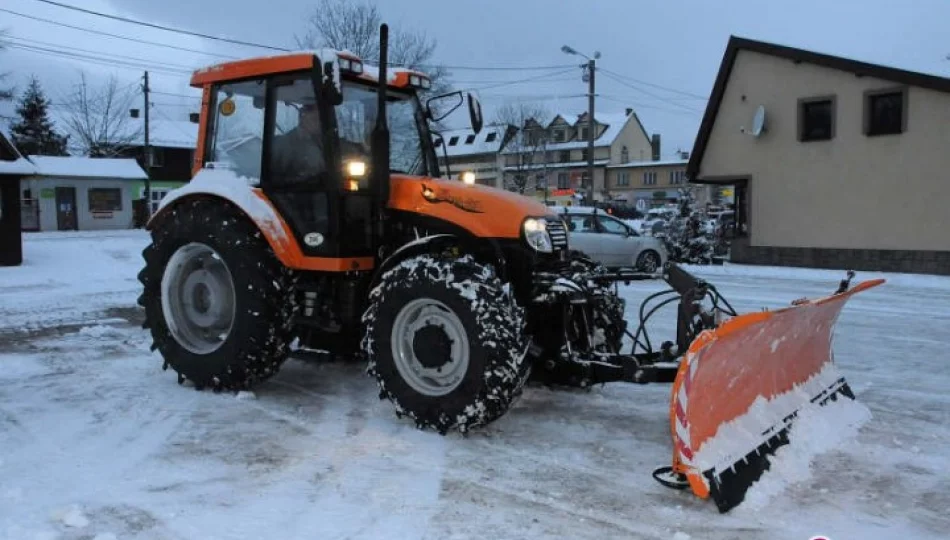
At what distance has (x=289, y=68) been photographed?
570 cm

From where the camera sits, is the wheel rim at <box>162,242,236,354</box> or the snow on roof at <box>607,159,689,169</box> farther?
the snow on roof at <box>607,159,689,169</box>

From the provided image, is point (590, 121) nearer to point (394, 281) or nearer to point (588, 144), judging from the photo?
point (588, 144)

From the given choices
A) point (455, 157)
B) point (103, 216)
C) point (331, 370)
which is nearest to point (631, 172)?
point (455, 157)

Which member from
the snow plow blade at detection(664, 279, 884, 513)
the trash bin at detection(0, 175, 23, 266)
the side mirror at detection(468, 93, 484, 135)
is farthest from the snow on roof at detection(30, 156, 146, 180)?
the snow plow blade at detection(664, 279, 884, 513)

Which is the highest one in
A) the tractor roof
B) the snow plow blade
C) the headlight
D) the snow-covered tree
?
the snow-covered tree

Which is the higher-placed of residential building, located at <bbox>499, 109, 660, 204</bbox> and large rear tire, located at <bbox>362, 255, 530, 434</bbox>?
residential building, located at <bbox>499, 109, 660, 204</bbox>

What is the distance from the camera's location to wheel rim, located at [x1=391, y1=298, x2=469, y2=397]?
16.4 ft

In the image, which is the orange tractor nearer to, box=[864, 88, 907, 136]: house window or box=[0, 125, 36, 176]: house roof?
box=[0, 125, 36, 176]: house roof

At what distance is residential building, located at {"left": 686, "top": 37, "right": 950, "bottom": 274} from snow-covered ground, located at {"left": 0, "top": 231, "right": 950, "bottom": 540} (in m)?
13.0

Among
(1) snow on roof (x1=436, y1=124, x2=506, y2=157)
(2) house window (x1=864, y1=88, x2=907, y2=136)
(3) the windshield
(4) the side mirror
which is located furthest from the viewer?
(1) snow on roof (x1=436, y1=124, x2=506, y2=157)

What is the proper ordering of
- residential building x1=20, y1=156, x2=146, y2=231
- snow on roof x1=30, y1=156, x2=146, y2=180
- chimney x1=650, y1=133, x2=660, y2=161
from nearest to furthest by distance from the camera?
residential building x1=20, y1=156, x2=146, y2=231
snow on roof x1=30, y1=156, x2=146, y2=180
chimney x1=650, y1=133, x2=660, y2=161

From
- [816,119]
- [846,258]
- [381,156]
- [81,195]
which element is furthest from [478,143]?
[381,156]

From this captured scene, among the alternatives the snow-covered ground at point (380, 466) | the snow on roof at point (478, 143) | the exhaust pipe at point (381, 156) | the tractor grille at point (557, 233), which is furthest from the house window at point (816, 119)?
the snow on roof at point (478, 143)

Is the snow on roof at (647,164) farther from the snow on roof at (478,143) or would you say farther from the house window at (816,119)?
the house window at (816,119)
